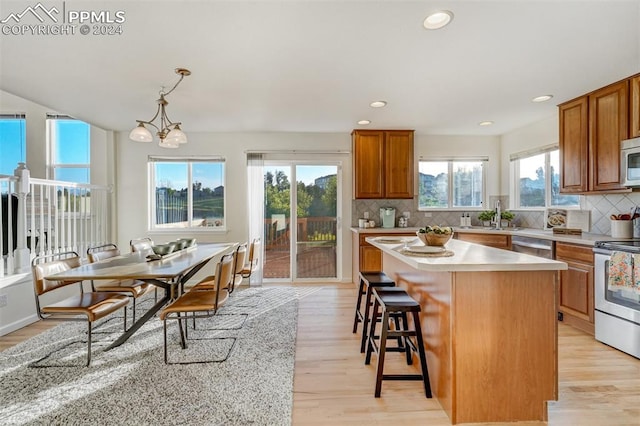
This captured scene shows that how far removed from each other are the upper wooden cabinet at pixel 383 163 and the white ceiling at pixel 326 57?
81 centimetres

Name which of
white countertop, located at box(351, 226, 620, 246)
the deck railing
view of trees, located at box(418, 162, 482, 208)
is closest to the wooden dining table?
the deck railing

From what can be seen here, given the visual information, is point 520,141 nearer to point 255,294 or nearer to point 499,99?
point 499,99

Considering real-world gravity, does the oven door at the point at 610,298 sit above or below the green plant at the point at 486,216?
below

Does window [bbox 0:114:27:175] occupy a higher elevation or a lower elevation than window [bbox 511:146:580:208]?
higher

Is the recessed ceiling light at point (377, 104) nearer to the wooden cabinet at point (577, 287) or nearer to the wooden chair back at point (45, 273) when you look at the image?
the wooden cabinet at point (577, 287)

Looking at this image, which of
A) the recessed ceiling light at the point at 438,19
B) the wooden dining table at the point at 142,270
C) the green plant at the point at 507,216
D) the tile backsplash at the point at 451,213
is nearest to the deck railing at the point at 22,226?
the wooden dining table at the point at 142,270

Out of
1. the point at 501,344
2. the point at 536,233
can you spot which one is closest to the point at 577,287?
the point at 536,233

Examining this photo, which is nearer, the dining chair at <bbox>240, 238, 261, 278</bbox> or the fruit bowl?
the fruit bowl

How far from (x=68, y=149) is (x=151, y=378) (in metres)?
4.70

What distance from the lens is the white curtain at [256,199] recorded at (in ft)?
15.0

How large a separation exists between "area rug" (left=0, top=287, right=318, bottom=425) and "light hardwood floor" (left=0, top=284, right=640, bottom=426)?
6.2 inches

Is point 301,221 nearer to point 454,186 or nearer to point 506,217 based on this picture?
point 454,186

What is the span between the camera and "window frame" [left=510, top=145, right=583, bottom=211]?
12.9 feet

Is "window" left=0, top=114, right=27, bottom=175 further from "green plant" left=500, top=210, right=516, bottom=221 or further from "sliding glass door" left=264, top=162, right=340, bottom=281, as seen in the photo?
"green plant" left=500, top=210, right=516, bottom=221
